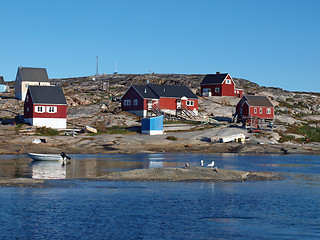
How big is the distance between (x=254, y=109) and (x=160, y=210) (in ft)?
227

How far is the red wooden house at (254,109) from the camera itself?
9359 centimetres

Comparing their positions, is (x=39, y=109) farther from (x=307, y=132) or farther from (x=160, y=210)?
(x=160, y=210)

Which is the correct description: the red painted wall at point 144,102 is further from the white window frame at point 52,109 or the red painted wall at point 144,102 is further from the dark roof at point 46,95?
the white window frame at point 52,109

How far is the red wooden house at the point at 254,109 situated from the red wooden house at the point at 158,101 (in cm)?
1102

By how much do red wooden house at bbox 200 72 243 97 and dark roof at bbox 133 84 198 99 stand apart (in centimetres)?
1393

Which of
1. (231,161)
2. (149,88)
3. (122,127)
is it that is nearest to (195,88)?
(149,88)

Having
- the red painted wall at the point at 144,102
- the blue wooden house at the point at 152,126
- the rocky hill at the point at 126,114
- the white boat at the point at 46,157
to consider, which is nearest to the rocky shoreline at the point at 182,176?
→ the white boat at the point at 46,157

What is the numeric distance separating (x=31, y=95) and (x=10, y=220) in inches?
2443

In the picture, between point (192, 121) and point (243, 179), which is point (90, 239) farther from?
point (192, 121)

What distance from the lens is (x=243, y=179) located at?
4191cm

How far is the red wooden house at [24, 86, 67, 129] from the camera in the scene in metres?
82.8

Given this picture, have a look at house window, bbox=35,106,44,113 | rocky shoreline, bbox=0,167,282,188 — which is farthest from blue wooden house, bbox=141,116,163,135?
rocky shoreline, bbox=0,167,282,188

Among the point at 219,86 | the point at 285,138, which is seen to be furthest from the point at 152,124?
the point at 219,86

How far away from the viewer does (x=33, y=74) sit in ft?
360
